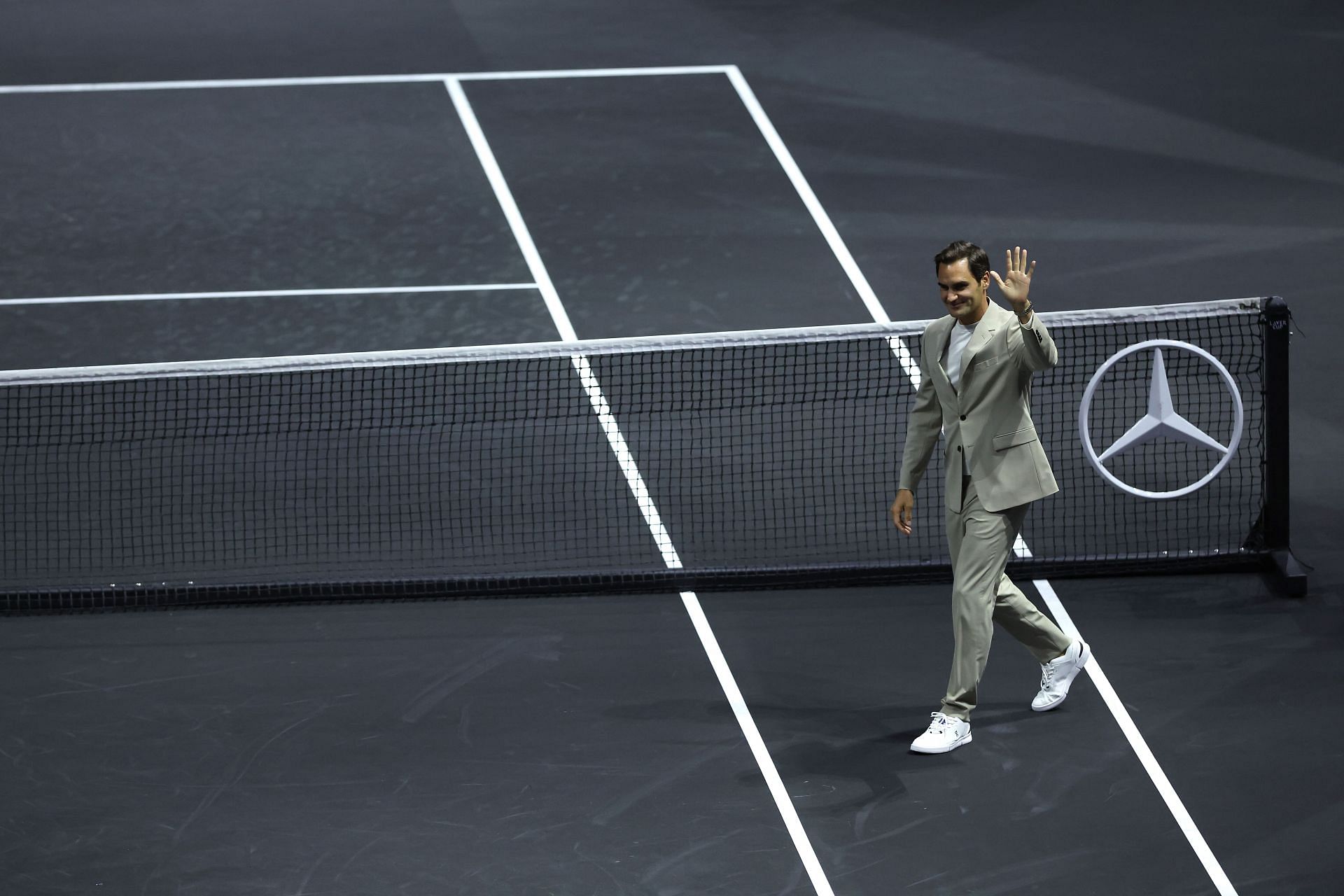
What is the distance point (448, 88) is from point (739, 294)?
17.8ft

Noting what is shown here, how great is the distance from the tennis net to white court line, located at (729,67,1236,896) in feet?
0.34

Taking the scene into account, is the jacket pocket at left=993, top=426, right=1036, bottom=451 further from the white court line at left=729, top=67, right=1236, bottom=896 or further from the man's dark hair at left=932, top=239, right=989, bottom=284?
the white court line at left=729, top=67, right=1236, bottom=896

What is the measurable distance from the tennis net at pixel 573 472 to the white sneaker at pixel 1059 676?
48.1 inches

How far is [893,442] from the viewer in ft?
33.6

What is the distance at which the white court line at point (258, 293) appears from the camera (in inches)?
488

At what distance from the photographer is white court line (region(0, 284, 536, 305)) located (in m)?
12.4

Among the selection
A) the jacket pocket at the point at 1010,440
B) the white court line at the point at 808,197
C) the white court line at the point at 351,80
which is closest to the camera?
the jacket pocket at the point at 1010,440

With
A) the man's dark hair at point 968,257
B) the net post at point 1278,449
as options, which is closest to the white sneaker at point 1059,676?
the net post at point 1278,449

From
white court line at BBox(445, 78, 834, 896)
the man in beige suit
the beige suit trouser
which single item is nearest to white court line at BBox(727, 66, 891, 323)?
white court line at BBox(445, 78, 834, 896)

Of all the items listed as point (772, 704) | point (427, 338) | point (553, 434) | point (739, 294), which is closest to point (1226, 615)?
point (772, 704)

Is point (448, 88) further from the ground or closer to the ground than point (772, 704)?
further from the ground

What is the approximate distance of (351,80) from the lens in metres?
A: 16.9

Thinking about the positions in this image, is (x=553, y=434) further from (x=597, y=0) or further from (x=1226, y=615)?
(x=597, y=0)

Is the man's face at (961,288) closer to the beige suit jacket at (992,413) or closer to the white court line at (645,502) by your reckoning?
the beige suit jacket at (992,413)
